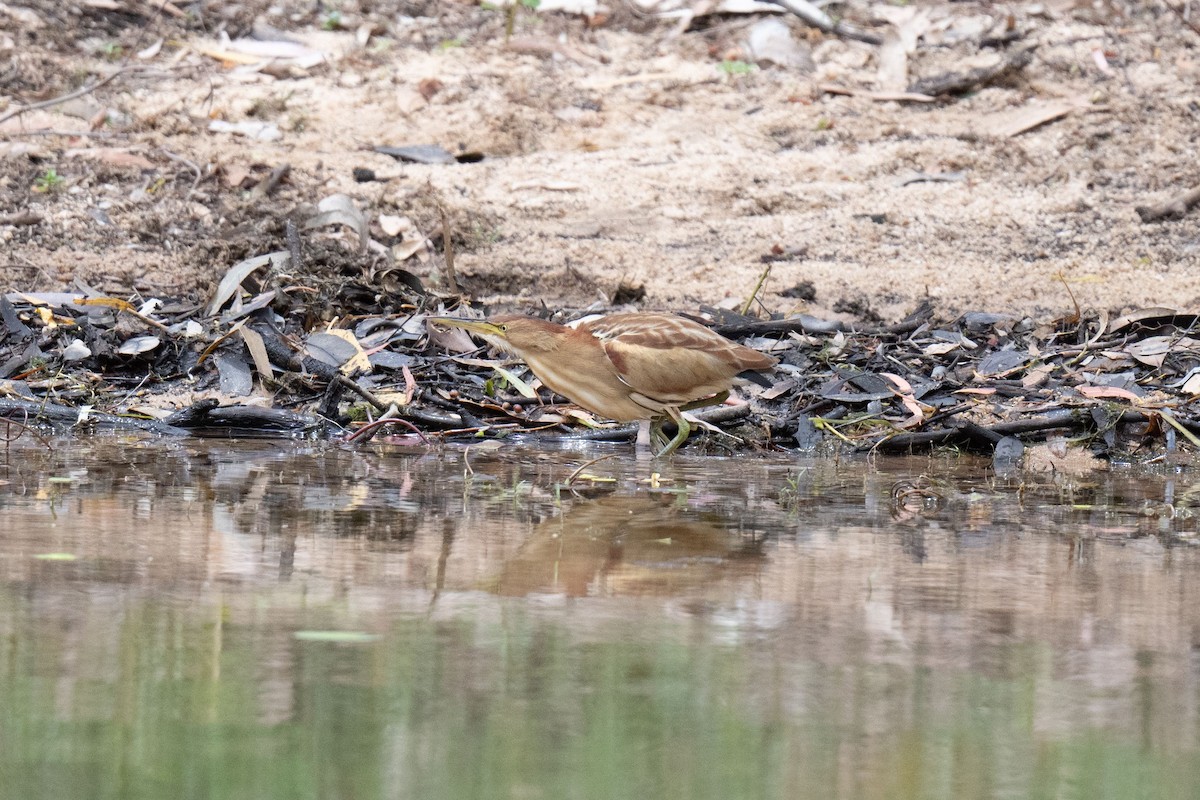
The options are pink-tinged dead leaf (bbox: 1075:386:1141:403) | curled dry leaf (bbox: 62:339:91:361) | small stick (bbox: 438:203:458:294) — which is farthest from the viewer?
small stick (bbox: 438:203:458:294)

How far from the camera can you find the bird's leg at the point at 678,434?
636 centimetres

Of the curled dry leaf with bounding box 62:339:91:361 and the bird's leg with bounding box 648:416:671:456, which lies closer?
the bird's leg with bounding box 648:416:671:456

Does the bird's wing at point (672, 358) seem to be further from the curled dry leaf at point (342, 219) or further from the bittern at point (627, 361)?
the curled dry leaf at point (342, 219)

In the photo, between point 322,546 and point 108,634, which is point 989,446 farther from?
point 108,634

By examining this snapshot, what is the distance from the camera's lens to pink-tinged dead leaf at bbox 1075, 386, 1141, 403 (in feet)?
22.6

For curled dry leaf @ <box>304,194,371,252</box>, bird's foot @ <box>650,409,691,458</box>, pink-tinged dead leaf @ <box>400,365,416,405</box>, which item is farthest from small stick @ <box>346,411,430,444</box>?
curled dry leaf @ <box>304,194,371,252</box>

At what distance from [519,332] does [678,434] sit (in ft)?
2.74

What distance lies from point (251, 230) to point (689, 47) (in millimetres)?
4269

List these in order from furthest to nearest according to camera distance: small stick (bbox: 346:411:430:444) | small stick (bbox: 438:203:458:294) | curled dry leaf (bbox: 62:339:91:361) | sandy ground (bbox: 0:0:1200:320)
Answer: sandy ground (bbox: 0:0:1200:320)
small stick (bbox: 438:203:458:294)
curled dry leaf (bbox: 62:339:91:361)
small stick (bbox: 346:411:430:444)

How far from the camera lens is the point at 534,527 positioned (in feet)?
14.9

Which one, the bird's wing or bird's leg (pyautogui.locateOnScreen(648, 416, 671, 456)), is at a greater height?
the bird's wing

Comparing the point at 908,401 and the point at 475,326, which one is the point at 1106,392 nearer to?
the point at 908,401

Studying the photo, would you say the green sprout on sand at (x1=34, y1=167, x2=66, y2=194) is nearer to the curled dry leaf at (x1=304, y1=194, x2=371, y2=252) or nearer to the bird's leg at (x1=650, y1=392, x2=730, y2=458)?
the curled dry leaf at (x1=304, y1=194, x2=371, y2=252)

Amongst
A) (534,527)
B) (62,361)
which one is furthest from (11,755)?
(62,361)
